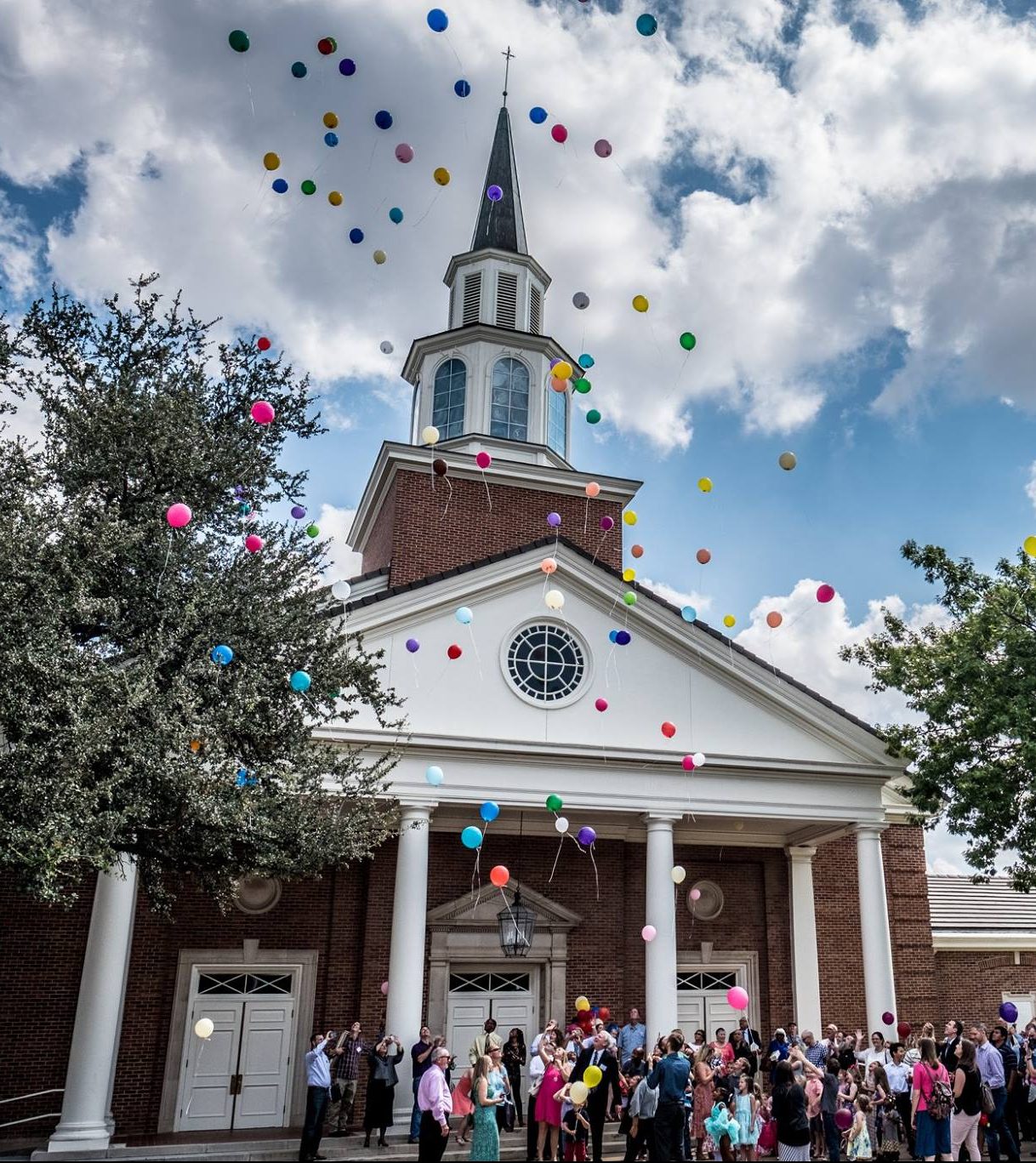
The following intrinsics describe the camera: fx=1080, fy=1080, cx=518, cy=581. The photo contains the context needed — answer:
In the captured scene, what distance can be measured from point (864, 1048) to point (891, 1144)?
178cm

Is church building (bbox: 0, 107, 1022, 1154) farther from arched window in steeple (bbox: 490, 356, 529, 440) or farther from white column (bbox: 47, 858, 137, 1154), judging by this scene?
arched window in steeple (bbox: 490, 356, 529, 440)

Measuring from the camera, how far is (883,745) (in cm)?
1770

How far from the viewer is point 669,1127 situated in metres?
11.4

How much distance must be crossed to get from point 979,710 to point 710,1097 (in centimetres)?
710

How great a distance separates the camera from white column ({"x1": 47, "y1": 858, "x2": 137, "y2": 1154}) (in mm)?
13062

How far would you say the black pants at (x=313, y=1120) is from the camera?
1316 cm

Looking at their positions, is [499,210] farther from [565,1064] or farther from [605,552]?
[565,1064]

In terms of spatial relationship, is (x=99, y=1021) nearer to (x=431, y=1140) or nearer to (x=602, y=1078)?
(x=431, y=1140)

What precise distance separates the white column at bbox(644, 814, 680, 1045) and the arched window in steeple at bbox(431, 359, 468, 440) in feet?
34.3

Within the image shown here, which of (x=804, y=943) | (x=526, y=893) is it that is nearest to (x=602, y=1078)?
(x=526, y=893)

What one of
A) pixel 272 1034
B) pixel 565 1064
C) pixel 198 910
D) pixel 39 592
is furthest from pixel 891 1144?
pixel 39 592

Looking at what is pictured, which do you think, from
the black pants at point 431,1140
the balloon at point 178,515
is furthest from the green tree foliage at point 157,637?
the black pants at point 431,1140

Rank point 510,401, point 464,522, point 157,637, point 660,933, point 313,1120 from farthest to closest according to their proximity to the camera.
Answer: point 510,401
point 464,522
point 660,933
point 313,1120
point 157,637

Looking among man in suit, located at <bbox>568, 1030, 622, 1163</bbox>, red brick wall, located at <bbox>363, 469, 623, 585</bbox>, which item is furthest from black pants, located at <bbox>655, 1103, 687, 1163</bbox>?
red brick wall, located at <bbox>363, 469, 623, 585</bbox>
